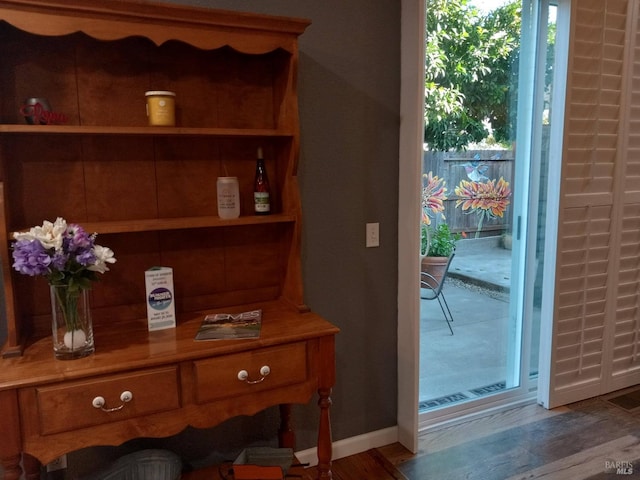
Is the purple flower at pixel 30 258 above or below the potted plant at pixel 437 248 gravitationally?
above

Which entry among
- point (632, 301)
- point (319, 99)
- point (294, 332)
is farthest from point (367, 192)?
point (632, 301)

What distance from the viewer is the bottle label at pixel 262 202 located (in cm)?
183

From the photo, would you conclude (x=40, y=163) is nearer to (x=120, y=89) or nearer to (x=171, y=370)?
(x=120, y=89)

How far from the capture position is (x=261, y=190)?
6.09 feet

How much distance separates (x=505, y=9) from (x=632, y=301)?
1876 mm

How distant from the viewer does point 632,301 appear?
9.49 ft

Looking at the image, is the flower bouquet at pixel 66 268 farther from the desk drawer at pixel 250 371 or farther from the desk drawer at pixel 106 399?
the desk drawer at pixel 250 371

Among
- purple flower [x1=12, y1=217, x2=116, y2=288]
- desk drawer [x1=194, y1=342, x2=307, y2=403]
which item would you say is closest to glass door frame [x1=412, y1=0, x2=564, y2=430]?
desk drawer [x1=194, y1=342, x2=307, y2=403]

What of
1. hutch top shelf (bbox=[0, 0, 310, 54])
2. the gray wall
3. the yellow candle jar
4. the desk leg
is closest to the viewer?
the desk leg

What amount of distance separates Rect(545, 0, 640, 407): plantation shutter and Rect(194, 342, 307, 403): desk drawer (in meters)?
1.72

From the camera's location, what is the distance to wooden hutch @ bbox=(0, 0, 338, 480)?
1.39 meters

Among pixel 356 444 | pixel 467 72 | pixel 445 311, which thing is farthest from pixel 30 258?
pixel 467 72

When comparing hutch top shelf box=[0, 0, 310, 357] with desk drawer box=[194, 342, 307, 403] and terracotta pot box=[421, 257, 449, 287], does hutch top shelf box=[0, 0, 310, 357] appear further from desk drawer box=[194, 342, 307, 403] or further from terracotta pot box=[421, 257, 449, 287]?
terracotta pot box=[421, 257, 449, 287]

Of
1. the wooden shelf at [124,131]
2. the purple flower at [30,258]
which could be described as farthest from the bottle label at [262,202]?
the purple flower at [30,258]
